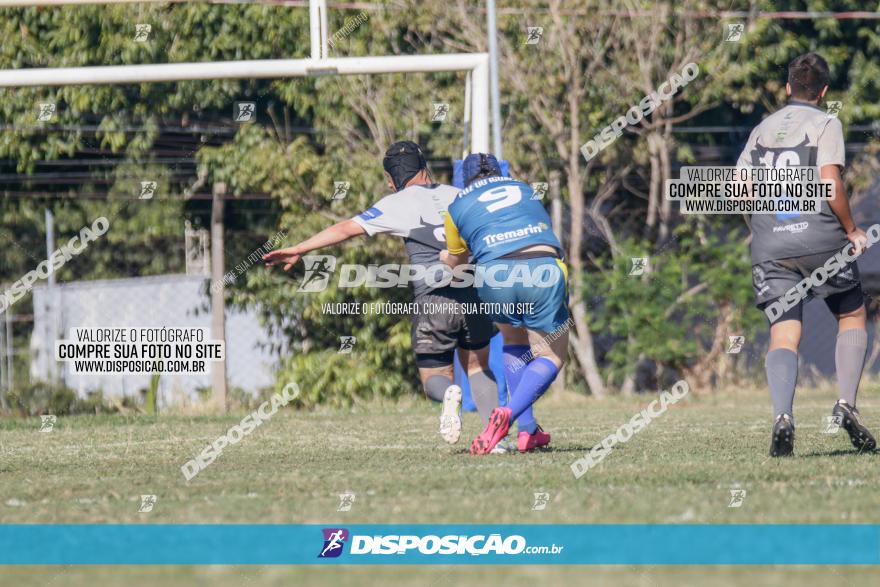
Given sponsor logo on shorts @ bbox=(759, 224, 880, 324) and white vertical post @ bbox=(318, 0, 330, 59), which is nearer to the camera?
sponsor logo on shorts @ bbox=(759, 224, 880, 324)

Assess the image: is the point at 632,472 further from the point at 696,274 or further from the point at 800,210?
the point at 696,274

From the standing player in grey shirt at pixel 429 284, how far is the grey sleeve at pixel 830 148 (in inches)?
82.7

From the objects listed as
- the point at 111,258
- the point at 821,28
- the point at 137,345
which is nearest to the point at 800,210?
the point at 137,345

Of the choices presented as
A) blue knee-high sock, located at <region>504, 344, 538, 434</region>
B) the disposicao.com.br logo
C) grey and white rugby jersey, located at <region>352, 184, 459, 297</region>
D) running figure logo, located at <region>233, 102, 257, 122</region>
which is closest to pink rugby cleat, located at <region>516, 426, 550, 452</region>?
blue knee-high sock, located at <region>504, 344, 538, 434</region>

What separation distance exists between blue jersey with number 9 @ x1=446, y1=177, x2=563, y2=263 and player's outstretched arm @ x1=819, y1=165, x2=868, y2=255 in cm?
141

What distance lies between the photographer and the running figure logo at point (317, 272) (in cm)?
1444

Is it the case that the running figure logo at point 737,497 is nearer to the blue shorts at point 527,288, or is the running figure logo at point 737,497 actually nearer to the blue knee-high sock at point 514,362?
the blue shorts at point 527,288

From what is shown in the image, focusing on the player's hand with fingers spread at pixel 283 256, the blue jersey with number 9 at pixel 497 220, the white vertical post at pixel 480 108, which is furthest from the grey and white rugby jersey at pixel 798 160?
the white vertical post at pixel 480 108

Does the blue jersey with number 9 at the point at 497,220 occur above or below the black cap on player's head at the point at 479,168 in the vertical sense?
below

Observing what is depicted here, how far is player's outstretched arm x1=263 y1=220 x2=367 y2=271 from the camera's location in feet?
23.4

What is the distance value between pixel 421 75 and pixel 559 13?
174cm

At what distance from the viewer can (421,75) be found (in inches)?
601

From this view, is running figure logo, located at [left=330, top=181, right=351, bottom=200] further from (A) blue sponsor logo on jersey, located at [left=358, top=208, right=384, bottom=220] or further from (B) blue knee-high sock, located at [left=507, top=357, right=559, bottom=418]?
(B) blue knee-high sock, located at [left=507, top=357, right=559, bottom=418]

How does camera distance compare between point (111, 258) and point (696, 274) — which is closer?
point (696, 274)
